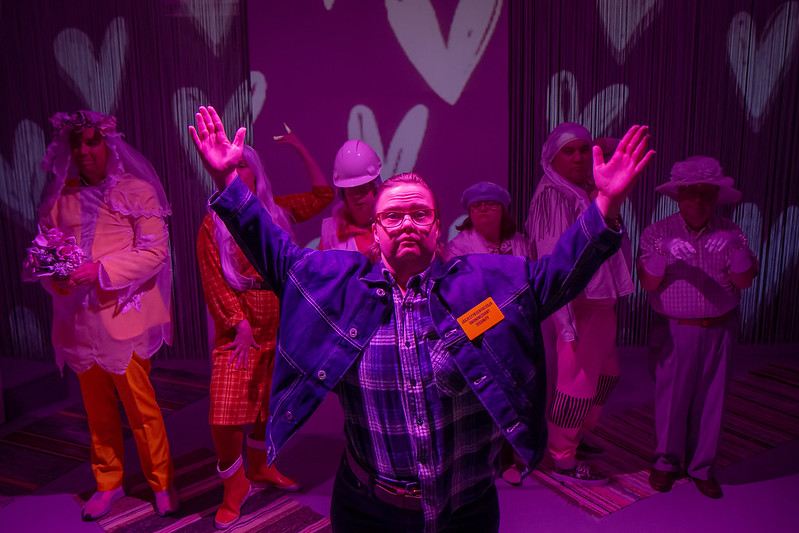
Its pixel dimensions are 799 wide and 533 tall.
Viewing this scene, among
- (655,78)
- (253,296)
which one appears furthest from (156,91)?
(655,78)

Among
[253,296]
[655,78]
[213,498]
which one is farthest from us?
[655,78]

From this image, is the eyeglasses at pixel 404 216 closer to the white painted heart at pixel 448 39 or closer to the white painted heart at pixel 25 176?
the white painted heart at pixel 448 39

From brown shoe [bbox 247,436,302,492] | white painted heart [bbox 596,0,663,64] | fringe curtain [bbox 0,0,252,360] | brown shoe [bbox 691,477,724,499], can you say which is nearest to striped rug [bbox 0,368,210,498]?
fringe curtain [bbox 0,0,252,360]

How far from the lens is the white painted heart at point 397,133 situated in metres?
5.04

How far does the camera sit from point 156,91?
17.2ft

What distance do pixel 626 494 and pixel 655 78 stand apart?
3354 millimetres

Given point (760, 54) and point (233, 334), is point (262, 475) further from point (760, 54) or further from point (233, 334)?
point (760, 54)

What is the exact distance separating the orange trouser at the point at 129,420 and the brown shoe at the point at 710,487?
2.76 m

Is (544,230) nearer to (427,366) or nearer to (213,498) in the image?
(427,366)

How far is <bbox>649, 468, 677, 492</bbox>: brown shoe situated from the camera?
137 inches

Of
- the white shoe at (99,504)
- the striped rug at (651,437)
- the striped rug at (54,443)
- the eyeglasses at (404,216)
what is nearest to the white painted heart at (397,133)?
the striped rug at (54,443)

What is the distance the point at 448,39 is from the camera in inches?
196

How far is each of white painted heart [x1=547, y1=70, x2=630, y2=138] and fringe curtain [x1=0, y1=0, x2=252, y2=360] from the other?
241 cm

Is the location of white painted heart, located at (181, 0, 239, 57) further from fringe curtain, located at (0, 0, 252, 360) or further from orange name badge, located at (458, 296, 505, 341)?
orange name badge, located at (458, 296, 505, 341)
